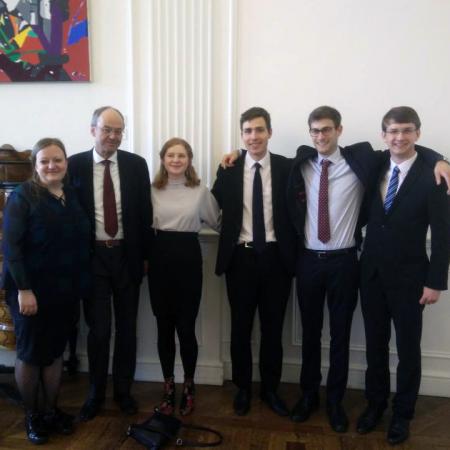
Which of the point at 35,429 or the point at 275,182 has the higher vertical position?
the point at 275,182

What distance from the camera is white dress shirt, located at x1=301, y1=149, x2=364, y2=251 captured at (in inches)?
80.5

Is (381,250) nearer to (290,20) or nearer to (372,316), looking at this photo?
(372,316)

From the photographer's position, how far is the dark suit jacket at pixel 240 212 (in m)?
2.13

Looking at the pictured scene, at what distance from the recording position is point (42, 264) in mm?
1871

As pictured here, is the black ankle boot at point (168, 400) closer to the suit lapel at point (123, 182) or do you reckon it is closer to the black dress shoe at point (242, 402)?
the black dress shoe at point (242, 402)

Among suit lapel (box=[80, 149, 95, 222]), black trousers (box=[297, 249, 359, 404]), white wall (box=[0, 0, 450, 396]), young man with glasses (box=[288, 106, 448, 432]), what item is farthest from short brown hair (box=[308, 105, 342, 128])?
suit lapel (box=[80, 149, 95, 222])

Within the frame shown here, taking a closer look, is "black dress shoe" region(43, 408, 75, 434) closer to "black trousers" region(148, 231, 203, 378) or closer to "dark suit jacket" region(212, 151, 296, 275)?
"black trousers" region(148, 231, 203, 378)

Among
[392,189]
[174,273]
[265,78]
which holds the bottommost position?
[174,273]

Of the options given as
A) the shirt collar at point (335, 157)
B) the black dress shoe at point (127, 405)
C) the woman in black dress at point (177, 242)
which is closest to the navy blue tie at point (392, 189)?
the shirt collar at point (335, 157)

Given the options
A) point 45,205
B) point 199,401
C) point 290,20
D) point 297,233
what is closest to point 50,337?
point 45,205

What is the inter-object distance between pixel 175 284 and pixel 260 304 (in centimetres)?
45

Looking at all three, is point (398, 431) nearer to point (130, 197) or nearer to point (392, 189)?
point (392, 189)

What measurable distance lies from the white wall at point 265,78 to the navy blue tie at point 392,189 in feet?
1.79

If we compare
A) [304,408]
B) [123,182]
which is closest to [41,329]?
[123,182]
